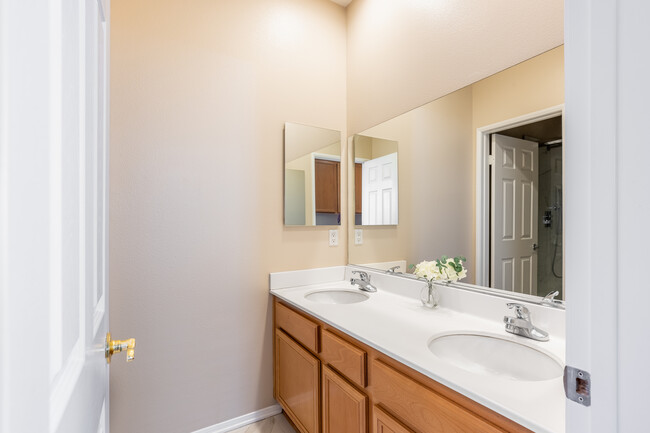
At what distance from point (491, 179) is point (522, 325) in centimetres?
64

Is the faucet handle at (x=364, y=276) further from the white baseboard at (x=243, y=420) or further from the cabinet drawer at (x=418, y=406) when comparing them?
the white baseboard at (x=243, y=420)

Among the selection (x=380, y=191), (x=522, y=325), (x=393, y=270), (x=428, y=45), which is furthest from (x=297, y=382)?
(x=428, y=45)

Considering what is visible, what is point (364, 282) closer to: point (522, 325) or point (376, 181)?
point (376, 181)

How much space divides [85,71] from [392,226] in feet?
5.61

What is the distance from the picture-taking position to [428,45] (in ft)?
5.41

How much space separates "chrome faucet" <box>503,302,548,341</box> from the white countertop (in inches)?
1.0

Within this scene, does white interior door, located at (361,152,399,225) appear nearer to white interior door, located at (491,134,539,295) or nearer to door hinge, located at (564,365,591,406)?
white interior door, located at (491,134,539,295)

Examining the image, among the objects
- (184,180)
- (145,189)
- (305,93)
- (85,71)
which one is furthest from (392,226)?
(85,71)

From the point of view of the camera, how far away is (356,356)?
1213 millimetres

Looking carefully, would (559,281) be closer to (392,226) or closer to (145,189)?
(392,226)

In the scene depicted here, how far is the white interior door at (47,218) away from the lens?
0.71 feet

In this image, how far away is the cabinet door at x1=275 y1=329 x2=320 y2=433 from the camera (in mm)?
1534

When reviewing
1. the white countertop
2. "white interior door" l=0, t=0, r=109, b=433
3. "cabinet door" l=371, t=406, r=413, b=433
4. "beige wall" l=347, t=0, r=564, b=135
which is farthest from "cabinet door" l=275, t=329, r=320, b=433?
"beige wall" l=347, t=0, r=564, b=135

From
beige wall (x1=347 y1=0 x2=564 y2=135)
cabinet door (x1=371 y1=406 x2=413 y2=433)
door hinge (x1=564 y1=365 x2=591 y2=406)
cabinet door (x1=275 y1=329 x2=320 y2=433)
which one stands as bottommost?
cabinet door (x1=275 y1=329 x2=320 y2=433)
